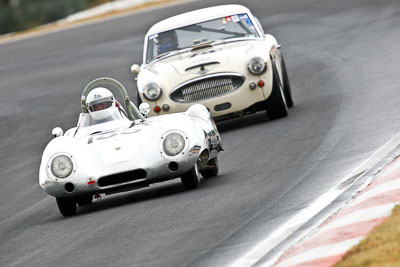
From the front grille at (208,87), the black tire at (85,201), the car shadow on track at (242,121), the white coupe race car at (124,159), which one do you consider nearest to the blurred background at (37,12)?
the car shadow on track at (242,121)

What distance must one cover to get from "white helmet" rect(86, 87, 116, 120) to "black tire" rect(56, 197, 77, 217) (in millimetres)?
1082

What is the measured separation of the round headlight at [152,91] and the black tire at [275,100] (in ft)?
4.48

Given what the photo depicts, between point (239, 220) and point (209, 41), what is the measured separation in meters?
6.98

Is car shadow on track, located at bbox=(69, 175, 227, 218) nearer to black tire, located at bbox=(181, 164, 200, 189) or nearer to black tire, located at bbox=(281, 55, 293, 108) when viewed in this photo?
black tire, located at bbox=(181, 164, 200, 189)

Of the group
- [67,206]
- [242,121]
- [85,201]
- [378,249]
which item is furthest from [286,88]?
[378,249]

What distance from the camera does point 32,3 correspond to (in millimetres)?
57125

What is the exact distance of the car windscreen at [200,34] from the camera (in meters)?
15.1

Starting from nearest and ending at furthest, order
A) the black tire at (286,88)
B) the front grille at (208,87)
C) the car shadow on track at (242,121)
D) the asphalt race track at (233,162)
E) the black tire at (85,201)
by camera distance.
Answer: the asphalt race track at (233,162)
the black tire at (85,201)
the front grille at (208,87)
the car shadow on track at (242,121)
the black tire at (286,88)

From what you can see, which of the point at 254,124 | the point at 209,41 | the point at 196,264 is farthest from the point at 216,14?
the point at 196,264

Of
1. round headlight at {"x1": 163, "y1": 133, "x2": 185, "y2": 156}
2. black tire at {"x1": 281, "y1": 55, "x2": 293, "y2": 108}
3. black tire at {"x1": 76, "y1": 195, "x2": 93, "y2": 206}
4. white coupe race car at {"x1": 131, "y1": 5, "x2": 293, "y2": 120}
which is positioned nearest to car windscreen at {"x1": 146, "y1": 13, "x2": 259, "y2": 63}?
white coupe race car at {"x1": 131, "y1": 5, "x2": 293, "y2": 120}

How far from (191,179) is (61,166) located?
1159 mm

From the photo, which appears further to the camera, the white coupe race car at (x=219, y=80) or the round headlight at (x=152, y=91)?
the round headlight at (x=152, y=91)

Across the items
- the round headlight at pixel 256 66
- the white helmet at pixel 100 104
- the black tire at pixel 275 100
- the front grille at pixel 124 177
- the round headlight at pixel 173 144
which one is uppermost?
the white helmet at pixel 100 104

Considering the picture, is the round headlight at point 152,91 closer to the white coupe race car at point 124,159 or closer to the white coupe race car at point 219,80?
the white coupe race car at point 219,80
